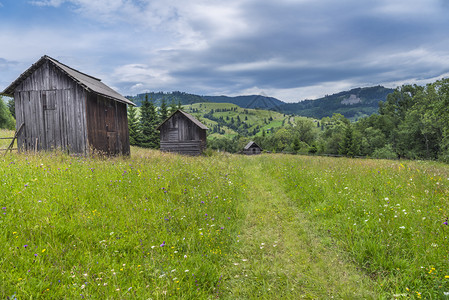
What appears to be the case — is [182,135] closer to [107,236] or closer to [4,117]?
[107,236]

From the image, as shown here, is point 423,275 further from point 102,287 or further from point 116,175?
point 116,175

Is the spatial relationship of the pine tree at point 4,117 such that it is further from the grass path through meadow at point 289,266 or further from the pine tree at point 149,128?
the grass path through meadow at point 289,266

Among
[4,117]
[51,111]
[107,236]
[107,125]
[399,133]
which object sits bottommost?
[107,236]

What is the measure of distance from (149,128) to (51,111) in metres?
32.5

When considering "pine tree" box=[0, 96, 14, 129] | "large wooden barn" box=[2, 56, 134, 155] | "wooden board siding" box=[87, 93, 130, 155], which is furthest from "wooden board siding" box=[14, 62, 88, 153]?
"pine tree" box=[0, 96, 14, 129]

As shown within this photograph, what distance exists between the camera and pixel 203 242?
4.45 m

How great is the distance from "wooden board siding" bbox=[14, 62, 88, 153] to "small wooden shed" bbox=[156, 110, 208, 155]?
527 inches

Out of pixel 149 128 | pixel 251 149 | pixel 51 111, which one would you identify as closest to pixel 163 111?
pixel 149 128

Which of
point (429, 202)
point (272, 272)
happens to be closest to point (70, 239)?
point (272, 272)

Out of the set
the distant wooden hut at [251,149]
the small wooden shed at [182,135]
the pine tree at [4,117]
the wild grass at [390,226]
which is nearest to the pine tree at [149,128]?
the small wooden shed at [182,135]

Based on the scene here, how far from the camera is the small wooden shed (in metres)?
26.7

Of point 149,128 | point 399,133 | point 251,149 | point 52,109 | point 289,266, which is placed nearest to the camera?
point 289,266

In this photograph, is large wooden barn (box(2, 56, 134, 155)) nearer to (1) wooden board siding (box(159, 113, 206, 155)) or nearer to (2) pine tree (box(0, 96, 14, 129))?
(1) wooden board siding (box(159, 113, 206, 155))

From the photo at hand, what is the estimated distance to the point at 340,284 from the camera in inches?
138
